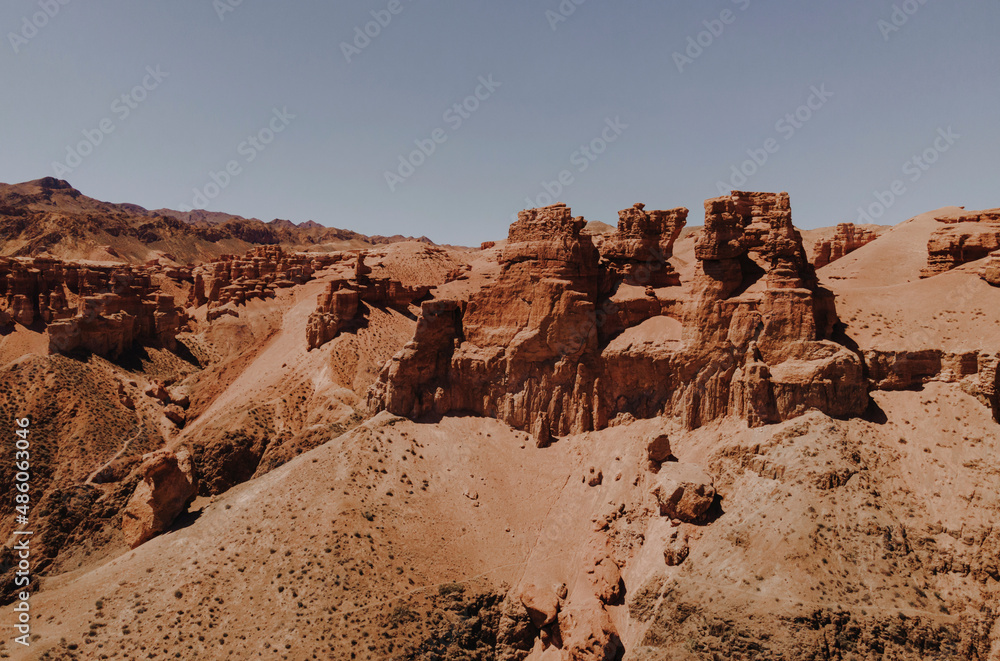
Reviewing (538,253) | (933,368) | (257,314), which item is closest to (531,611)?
(538,253)

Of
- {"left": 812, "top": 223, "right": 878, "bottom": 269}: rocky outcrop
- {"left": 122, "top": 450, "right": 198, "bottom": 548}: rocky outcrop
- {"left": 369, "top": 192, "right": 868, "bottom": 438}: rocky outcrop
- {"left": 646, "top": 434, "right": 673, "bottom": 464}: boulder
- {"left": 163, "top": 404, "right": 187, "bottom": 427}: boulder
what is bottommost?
{"left": 122, "top": 450, "right": 198, "bottom": 548}: rocky outcrop

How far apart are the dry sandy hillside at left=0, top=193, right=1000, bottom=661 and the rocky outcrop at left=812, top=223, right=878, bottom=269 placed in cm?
2657

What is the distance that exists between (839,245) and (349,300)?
182ft

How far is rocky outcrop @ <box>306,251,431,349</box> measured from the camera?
58.6 m

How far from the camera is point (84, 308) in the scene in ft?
200

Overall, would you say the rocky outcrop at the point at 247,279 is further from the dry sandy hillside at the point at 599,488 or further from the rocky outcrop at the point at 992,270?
the rocky outcrop at the point at 992,270

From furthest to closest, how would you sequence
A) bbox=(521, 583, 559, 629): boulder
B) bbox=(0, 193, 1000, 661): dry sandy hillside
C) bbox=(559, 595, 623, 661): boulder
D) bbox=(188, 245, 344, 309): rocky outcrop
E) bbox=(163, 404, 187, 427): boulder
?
bbox=(188, 245, 344, 309): rocky outcrop → bbox=(163, 404, 187, 427): boulder → bbox=(521, 583, 559, 629): boulder → bbox=(559, 595, 623, 661): boulder → bbox=(0, 193, 1000, 661): dry sandy hillside

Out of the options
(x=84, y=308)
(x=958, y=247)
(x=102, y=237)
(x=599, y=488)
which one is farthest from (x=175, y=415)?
(x=102, y=237)

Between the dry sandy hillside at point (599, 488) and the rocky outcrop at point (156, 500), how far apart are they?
23 cm

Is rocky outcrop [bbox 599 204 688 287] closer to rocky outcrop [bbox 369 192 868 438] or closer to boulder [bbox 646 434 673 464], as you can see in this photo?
rocky outcrop [bbox 369 192 868 438]

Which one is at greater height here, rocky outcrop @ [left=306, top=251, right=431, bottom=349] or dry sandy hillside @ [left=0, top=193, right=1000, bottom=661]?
rocky outcrop @ [left=306, top=251, right=431, bottom=349]

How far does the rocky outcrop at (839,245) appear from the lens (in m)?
66.4

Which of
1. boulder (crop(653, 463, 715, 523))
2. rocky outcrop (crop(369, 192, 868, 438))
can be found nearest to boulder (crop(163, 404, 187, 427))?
rocky outcrop (crop(369, 192, 868, 438))

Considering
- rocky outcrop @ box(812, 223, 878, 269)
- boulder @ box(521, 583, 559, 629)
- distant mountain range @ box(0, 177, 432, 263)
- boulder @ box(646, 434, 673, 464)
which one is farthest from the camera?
distant mountain range @ box(0, 177, 432, 263)
